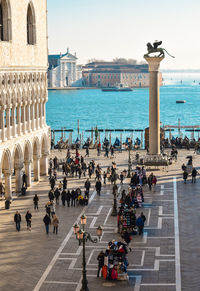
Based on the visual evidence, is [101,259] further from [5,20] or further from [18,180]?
[5,20]

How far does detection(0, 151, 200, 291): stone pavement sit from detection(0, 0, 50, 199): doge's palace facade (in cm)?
303

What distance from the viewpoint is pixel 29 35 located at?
41.3 meters

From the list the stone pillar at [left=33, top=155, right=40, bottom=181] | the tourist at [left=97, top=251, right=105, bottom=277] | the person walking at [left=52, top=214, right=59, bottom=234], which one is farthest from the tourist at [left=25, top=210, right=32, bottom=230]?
the stone pillar at [left=33, top=155, right=40, bottom=181]

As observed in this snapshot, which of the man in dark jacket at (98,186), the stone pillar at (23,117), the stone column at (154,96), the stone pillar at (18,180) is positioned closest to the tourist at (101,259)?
the man in dark jacket at (98,186)

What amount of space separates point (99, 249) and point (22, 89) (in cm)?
1497

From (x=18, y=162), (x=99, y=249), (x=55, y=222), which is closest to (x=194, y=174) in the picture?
(x=18, y=162)

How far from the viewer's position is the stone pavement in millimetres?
22703

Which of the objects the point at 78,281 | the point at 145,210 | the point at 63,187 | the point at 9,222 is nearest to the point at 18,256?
the point at 78,281

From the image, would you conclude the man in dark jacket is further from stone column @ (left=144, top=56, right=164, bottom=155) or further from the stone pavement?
stone column @ (left=144, top=56, right=164, bottom=155)

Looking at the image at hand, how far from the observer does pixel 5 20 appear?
35.9 metres

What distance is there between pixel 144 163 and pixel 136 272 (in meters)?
25.4

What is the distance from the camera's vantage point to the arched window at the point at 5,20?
3578 centimetres

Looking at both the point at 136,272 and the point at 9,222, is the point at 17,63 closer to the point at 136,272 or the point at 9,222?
the point at 9,222

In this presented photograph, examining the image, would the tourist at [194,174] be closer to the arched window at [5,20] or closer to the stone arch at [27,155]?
the stone arch at [27,155]
